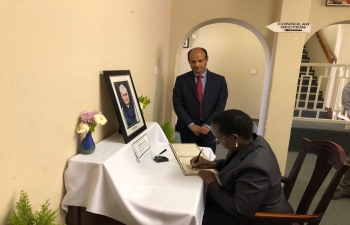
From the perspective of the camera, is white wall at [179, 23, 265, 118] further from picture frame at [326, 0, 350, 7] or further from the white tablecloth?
the white tablecloth

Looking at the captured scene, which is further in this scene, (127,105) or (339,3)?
(339,3)

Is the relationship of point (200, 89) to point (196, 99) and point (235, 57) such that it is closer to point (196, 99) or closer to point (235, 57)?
point (196, 99)

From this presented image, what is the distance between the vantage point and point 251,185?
113 centimetres

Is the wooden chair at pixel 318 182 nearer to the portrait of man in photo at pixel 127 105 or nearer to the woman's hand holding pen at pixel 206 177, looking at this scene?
the woman's hand holding pen at pixel 206 177

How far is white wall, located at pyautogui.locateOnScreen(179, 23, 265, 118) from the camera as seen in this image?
538cm

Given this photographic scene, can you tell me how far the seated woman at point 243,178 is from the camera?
3.73 feet

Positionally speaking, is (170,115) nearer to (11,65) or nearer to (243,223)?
(243,223)

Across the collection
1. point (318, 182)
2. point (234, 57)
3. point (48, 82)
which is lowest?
point (318, 182)

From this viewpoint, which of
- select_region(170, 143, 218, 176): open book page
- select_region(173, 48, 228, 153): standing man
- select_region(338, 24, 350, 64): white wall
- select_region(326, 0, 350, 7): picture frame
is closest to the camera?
select_region(170, 143, 218, 176): open book page

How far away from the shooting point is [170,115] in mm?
3193

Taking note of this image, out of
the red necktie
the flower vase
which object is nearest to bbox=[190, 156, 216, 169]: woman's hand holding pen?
the flower vase

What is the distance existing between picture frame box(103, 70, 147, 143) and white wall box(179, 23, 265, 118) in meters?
3.80

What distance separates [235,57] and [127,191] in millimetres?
4833

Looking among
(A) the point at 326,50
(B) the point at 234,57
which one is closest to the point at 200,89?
(B) the point at 234,57
